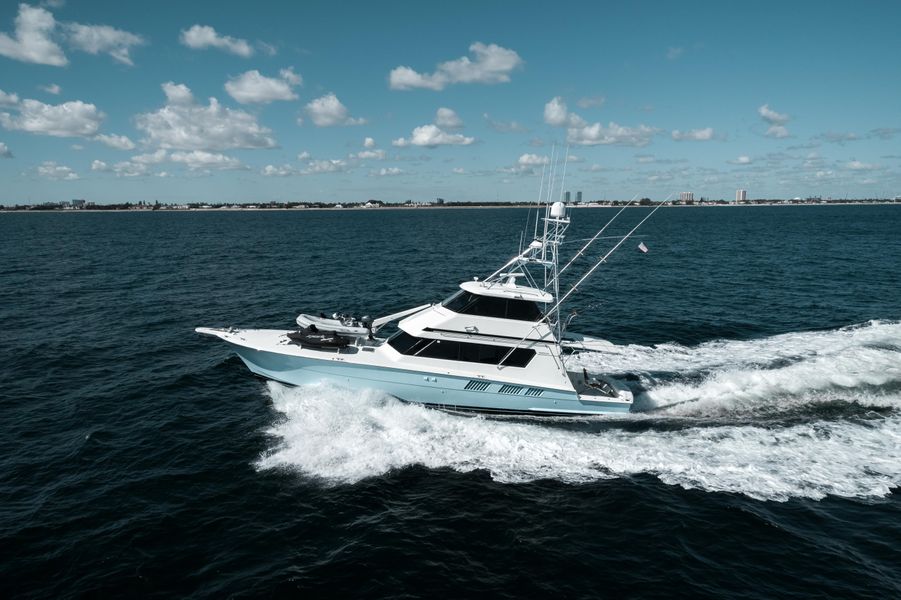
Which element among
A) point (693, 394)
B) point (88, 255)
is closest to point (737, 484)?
point (693, 394)

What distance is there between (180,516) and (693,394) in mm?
17266

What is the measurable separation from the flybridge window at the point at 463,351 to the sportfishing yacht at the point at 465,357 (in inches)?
1.4

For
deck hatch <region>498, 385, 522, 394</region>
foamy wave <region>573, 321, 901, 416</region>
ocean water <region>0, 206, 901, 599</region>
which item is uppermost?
deck hatch <region>498, 385, 522, 394</region>

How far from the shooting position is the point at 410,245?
70.0m

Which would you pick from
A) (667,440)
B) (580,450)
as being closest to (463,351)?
(580,450)

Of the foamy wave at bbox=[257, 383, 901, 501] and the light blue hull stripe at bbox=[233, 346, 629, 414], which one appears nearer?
the foamy wave at bbox=[257, 383, 901, 501]

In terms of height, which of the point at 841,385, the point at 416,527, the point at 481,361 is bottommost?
the point at 416,527

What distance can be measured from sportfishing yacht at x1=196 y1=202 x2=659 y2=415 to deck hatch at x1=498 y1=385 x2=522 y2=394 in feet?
0.11

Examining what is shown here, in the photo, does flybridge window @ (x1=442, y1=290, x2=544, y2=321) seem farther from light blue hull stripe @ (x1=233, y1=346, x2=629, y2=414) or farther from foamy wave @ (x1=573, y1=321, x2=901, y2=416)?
foamy wave @ (x1=573, y1=321, x2=901, y2=416)

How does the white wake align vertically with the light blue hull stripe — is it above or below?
below

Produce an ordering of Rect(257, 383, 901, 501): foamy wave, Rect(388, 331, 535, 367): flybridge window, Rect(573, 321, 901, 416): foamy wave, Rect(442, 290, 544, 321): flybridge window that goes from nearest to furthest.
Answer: Rect(257, 383, 901, 501): foamy wave < Rect(388, 331, 535, 367): flybridge window < Rect(442, 290, 544, 321): flybridge window < Rect(573, 321, 901, 416): foamy wave

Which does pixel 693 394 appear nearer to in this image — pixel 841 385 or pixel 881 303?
pixel 841 385

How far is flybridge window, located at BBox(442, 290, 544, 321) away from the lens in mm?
17266

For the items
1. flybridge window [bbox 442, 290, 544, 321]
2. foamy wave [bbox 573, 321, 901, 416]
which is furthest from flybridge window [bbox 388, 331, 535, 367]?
foamy wave [bbox 573, 321, 901, 416]
